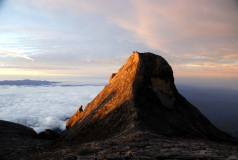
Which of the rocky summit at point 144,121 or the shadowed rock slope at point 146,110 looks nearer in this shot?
the rocky summit at point 144,121

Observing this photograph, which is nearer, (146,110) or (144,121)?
(144,121)

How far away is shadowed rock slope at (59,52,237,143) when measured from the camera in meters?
31.0

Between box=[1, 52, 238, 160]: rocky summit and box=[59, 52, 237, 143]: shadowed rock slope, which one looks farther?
box=[59, 52, 237, 143]: shadowed rock slope

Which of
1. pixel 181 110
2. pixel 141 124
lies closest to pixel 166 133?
pixel 141 124

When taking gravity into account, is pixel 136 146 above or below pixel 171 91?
below

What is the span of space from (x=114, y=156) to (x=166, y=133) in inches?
658

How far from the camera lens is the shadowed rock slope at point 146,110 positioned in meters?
31.0

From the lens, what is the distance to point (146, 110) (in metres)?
34.1

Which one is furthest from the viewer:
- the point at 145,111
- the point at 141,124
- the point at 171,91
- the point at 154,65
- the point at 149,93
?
the point at 154,65

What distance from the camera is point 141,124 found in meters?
29.2

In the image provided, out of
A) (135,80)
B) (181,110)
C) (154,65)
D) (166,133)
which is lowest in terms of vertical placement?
(166,133)

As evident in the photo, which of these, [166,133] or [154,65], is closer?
[166,133]

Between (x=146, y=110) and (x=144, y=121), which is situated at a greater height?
(x=146, y=110)

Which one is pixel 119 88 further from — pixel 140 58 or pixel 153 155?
pixel 153 155
